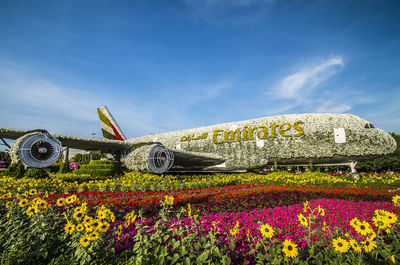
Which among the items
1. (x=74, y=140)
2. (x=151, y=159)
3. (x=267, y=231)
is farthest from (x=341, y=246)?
(x=74, y=140)

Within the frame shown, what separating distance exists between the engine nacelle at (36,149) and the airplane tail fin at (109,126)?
15.8 meters

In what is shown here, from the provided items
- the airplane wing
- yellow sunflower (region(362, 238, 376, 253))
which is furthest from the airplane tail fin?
yellow sunflower (region(362, 238, 376, 253))

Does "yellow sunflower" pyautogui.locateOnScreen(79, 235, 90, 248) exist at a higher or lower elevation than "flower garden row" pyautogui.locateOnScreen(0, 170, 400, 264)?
higher

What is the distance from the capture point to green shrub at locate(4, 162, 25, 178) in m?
12.3

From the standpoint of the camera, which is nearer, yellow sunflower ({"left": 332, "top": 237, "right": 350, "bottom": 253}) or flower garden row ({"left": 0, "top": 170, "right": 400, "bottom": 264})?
yellow sunflower ({"left": 332, "top": 237, "right": 350, "bottom": 253})

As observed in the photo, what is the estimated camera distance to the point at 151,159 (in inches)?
492

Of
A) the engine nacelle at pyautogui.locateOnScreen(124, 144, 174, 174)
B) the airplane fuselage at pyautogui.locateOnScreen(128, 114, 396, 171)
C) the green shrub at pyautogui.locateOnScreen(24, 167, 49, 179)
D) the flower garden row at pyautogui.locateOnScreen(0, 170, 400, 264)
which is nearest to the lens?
the flower garden row at pyautogui.locateOnScreen(0, 170, 400, 264)

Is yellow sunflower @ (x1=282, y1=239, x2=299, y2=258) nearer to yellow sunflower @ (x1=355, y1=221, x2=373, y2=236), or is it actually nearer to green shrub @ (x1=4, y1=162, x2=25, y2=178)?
yellow sunflower @ (x1=355, y1=221, x2=373, y2=236)

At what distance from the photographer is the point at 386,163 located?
30984 mm

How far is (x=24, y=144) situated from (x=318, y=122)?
742 inches

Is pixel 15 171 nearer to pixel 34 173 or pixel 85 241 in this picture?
pixel 34 173

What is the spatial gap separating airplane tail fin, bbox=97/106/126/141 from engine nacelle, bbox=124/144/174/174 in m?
16.3

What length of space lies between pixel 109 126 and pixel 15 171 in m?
16.6

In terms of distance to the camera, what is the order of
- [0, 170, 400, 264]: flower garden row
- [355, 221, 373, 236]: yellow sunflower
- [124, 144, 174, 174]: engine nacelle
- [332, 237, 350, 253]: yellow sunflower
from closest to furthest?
[332, 237, 350, 253]: yellow sunflower < [355, 221, 373, 236]: yellow sunflower < [0, 170, 400, 264]: flower garden row < [124, 144, 174, 174]: engine nacelle
